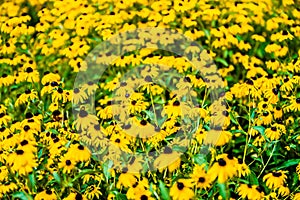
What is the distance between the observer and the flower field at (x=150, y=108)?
3.85 meters

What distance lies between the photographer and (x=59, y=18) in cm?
608

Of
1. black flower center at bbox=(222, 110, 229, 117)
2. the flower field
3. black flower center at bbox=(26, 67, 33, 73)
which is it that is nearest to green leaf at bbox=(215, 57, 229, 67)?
the flower field

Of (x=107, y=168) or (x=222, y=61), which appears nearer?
(x=107, y=168)

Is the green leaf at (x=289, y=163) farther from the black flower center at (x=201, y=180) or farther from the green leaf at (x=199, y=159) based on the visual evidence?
the black flower center at (x=201, y=180)

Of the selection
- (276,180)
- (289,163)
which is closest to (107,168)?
(276,180)

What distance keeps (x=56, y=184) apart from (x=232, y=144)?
1.52m

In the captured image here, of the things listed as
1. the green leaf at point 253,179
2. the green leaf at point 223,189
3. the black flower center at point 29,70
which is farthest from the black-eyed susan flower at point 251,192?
the black flower center at point 29,70

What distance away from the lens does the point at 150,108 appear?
503cm

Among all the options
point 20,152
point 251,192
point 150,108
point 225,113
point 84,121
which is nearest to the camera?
point 251,192

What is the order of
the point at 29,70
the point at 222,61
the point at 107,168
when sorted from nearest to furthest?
the point at 107,168
the point at 29,70
the point at 222,61

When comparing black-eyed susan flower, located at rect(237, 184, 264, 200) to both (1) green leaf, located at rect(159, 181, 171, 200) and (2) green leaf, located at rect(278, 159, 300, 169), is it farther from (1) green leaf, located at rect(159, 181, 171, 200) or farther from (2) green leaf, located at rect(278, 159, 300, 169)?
(2) green leaf, located at rect(278, 159, 300, 169)

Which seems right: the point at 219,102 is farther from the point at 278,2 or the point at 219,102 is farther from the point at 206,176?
the point at 278,2

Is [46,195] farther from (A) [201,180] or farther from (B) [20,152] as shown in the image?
(A) [201,180]

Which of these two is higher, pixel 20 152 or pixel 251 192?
pixel 20 152
